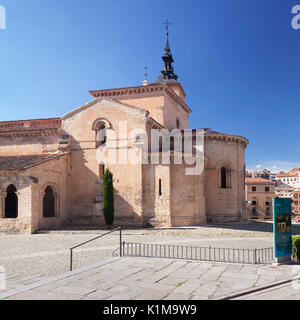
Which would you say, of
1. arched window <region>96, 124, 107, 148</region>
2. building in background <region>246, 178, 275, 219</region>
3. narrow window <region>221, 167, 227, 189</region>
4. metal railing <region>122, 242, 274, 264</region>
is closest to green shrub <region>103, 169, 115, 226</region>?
arched window <region>96, 124, 107, 148</region>

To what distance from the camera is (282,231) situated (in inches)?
388

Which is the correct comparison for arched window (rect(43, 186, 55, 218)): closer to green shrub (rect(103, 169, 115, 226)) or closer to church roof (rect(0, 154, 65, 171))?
church roof (rect(0, 154, 65, 171))

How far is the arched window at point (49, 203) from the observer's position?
72.2 ft

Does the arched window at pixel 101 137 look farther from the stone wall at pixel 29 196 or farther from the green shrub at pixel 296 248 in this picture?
the green shrub at pixel 296 248

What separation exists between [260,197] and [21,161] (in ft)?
160

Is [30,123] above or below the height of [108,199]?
above

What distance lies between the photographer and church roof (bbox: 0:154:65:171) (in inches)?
770

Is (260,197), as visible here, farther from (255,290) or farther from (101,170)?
(255,290)

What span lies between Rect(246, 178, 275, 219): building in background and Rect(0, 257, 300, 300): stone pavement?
5181 cm

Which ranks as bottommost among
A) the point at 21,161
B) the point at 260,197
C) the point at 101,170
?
the point at 260,197

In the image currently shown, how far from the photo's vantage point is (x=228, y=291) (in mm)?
6906

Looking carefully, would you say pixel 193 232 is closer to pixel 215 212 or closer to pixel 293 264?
pixel 215 212

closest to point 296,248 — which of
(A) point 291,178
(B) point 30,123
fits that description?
(B) point 30,123
